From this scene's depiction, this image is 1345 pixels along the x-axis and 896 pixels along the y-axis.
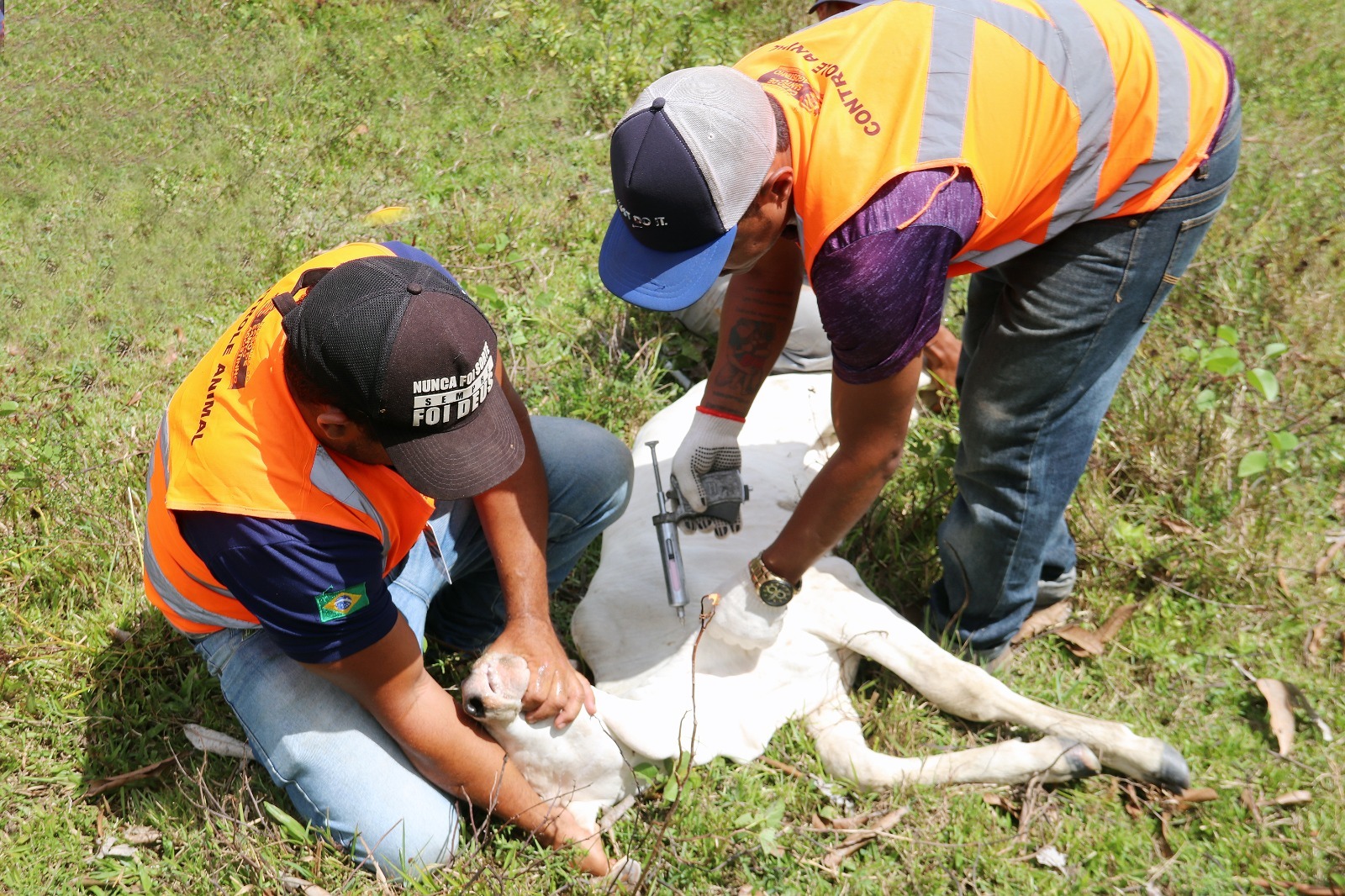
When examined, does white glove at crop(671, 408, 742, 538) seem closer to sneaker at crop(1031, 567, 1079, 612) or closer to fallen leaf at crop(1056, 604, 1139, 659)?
sneaker at crop(1031, 567, 1079, 612)

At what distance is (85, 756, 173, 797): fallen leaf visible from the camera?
2.45 m

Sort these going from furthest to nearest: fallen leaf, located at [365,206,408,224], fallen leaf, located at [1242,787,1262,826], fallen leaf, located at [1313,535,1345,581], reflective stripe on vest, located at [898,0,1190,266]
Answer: fallen leaf, located at [365,206,408,224]
fallen leaf, located at [1313,535,1345,581]
fallen leaf, located at [1242,787,1262,826]
reflective stripe on vest, located at [898,0,1190,266]

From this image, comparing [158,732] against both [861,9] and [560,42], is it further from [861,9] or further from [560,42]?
[560,42]

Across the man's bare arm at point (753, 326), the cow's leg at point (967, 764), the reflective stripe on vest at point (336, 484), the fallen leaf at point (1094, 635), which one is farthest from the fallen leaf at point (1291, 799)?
the reflective stripe on vest at point (336, 484)

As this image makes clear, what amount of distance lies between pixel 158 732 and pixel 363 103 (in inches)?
142

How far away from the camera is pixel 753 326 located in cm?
258

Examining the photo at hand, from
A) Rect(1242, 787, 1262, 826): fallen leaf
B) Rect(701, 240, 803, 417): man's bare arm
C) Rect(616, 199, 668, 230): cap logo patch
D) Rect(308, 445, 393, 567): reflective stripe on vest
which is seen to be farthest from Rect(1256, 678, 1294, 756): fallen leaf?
Rect(308, 445, 393, 567): reflective stripe on vest

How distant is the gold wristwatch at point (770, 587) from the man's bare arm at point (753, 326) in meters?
0.52

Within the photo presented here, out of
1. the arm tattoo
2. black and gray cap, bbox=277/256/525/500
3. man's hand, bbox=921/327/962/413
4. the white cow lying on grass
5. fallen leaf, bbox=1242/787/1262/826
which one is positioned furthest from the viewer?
man's hand, bbox=921/327/962/413

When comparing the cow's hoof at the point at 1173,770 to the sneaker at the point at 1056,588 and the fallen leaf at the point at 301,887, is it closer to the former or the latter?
the sneaker at the point at 1056,588

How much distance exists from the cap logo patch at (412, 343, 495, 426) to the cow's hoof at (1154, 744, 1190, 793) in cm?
184

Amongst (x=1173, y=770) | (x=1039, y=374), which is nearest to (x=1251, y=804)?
(x=1173, y=770)

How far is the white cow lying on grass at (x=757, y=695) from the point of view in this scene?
2.25 m

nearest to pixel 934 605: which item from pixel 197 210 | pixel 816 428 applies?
pixel 816 428
